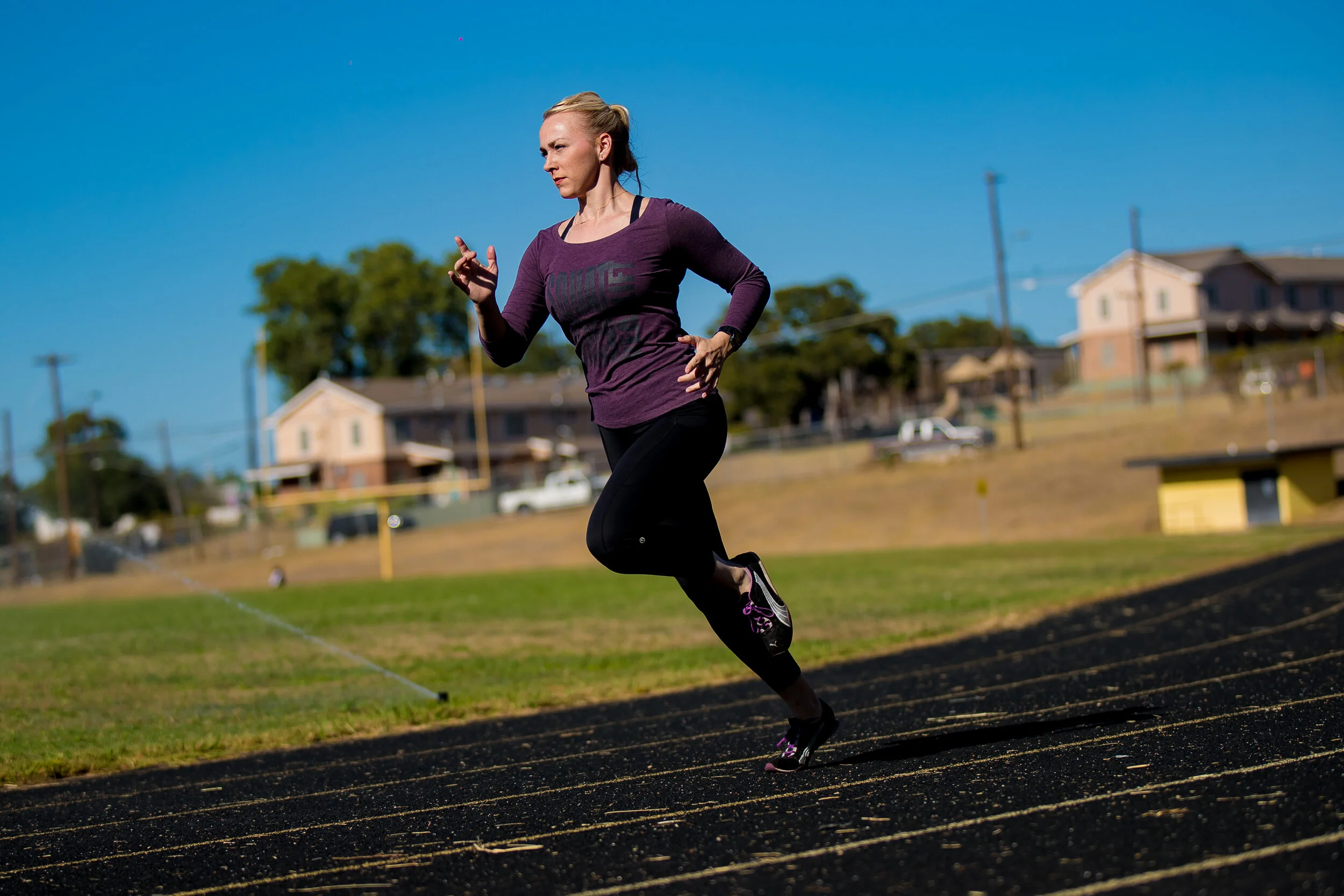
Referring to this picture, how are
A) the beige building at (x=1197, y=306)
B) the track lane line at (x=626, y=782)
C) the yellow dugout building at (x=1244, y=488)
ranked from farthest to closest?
the beige building at (x=1197, y=306) < the yellow dugout building at (x=1244, y=488) < the track lane line at (x=626, y=782)

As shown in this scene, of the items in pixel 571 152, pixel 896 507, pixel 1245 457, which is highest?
pixel 571 152

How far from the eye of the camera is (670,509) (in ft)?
14.3

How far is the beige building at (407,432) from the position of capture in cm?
7775

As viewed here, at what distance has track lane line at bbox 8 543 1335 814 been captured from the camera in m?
6.01

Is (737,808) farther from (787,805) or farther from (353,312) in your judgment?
(353,312)

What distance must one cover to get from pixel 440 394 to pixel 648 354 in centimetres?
7716

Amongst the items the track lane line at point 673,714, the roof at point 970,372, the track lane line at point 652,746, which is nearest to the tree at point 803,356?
the roof at point 970,372

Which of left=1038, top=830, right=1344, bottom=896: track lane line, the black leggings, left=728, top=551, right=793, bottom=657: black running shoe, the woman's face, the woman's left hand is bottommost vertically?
left=1038, top=830, right=1344, bottom=896: track lane line

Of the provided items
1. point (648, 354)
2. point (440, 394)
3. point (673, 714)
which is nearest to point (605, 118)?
point (648, 354)

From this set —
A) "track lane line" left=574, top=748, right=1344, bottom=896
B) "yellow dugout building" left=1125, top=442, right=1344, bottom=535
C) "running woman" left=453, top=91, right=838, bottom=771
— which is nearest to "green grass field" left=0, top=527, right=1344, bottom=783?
"running woman" left=453, top=91, right=838, bottom=771

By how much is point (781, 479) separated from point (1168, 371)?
24063mm

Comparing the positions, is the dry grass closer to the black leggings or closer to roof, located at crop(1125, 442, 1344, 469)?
roof, located at crop(1125, 442, 1344, 469)

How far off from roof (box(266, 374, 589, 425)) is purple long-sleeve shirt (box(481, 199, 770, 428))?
242ft

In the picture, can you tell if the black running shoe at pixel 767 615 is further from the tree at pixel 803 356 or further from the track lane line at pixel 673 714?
the tree at pixel 803 356
